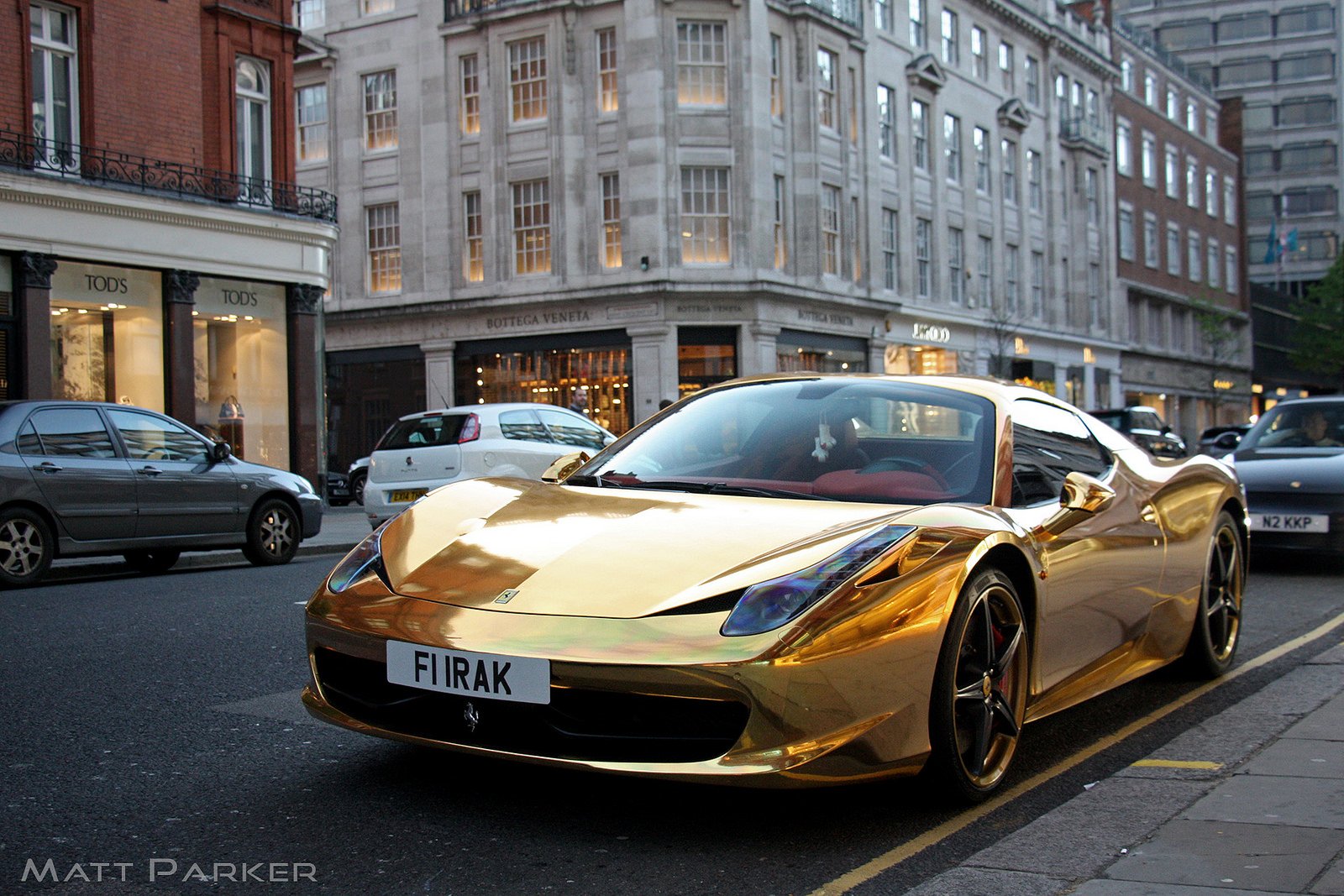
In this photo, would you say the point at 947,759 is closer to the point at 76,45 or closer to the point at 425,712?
the point at 425,712

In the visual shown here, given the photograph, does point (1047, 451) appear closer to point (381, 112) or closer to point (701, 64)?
point (701, 64)

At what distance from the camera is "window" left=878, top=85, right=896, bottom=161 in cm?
3775

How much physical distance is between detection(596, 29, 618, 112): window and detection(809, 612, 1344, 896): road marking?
93.4ft

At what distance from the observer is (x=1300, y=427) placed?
445 inches

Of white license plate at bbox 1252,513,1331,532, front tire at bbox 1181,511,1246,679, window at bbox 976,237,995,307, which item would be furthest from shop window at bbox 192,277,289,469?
window at bbox 976,237,995,307

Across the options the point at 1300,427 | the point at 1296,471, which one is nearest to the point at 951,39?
the point at 1300,427

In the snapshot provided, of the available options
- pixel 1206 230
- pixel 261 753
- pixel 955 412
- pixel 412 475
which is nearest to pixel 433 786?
pixel 261 753

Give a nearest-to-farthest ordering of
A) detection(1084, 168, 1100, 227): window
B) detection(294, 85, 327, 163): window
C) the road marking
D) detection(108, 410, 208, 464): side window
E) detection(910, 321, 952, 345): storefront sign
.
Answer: the road marking < detection(108, 410, 208, 464): side window < detection(294, 85, 327, 163): window < detection(910, 321, 952, 345): storefront sign < detection(1084, 168, 1100, 227): window

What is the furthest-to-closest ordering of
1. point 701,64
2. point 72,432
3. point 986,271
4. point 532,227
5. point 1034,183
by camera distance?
point 1034,183, point 986,271, point 532,227, point 701,64, point 72,432

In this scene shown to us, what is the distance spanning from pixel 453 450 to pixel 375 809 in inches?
466

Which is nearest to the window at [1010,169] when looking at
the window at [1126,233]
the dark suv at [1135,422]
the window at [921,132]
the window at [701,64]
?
the window at [921,132]

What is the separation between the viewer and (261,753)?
4.37 meters

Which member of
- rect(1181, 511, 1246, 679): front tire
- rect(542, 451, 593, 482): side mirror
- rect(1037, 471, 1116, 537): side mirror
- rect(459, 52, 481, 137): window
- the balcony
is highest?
the balcony

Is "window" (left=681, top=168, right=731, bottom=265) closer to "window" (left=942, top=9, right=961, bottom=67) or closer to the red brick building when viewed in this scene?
the red brick building
